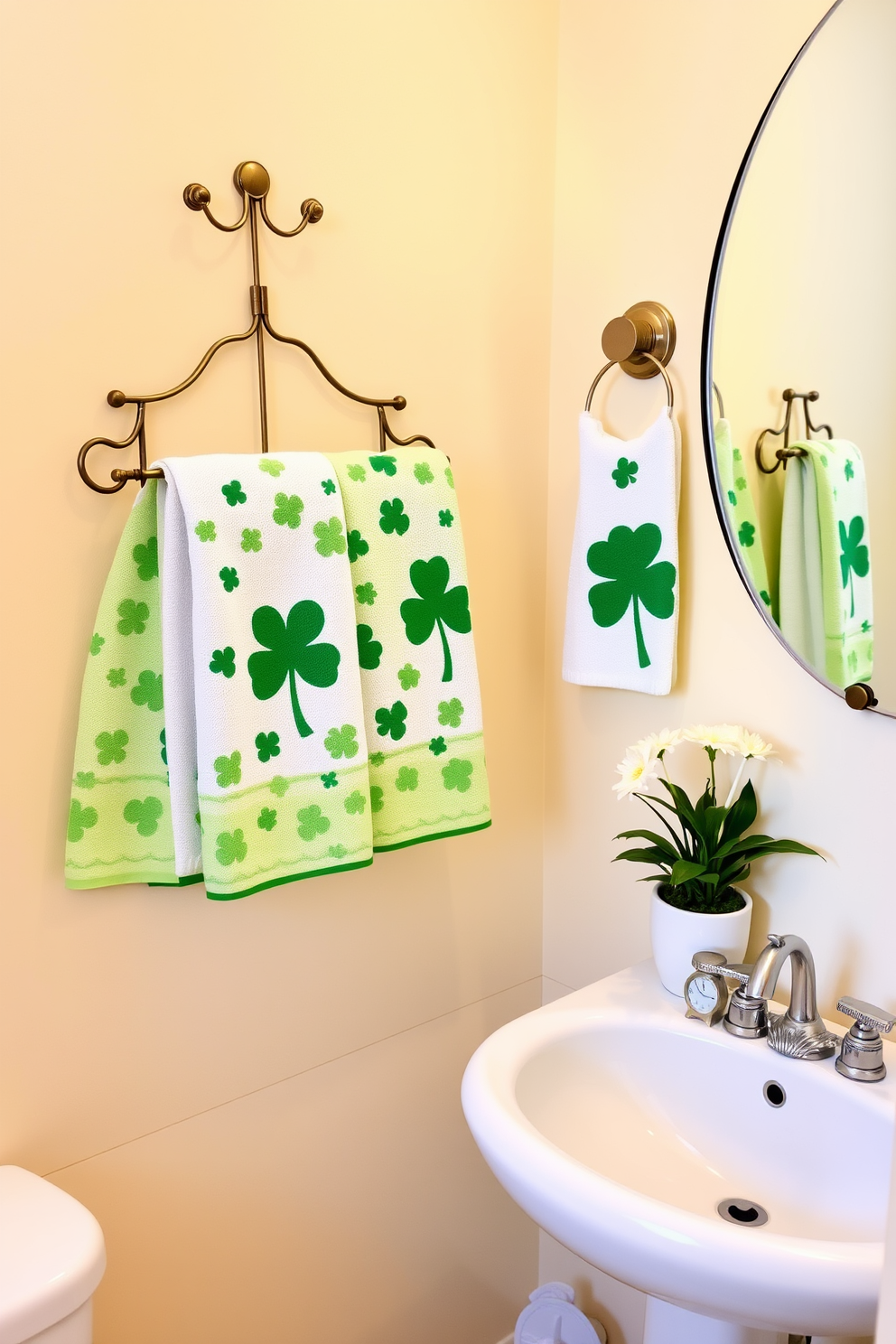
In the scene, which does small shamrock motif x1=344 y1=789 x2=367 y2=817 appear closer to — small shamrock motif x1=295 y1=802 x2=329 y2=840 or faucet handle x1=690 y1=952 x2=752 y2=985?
small shamrock motif x1=295 y1=802 x2=329 y2=840

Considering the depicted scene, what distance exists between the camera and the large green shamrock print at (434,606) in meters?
1.20

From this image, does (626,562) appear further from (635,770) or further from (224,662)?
(224,662)

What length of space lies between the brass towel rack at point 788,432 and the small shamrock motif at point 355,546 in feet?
1.48

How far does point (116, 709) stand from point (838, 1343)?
105cm

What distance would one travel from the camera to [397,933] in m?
1.39

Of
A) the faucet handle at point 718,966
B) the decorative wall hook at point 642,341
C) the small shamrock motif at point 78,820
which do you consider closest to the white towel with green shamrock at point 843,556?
the decorative wall hook at point 642,341

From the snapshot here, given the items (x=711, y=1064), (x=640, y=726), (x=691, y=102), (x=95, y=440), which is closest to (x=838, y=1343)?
(x=711, y=1064)

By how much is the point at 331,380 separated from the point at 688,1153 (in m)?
0.95

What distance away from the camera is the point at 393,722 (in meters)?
1.20

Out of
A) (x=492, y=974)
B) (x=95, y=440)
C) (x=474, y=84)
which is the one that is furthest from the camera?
(x=492, y=974)

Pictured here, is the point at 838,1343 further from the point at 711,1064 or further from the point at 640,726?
the point at 640,726

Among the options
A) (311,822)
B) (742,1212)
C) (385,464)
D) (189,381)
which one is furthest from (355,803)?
(742,1212)

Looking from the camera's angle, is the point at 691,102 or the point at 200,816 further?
the point at 691,102

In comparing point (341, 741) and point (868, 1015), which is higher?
point (341, 741)
